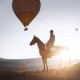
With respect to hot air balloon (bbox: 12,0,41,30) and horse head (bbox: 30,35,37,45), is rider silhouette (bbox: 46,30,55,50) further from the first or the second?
hot air balloon (bbox: 12,0,41,30)

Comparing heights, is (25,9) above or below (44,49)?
above

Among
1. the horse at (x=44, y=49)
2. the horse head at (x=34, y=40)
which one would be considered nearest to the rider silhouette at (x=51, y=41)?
the horse at (x=44, y=49)

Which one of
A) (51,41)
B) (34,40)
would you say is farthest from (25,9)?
(34,40)

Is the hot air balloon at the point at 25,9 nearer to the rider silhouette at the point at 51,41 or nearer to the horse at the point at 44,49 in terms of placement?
the rider silhouette at the point at 51,41

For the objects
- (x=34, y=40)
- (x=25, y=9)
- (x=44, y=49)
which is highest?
(x=25, y=9)

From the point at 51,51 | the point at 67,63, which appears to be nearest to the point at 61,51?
the point at 51,51

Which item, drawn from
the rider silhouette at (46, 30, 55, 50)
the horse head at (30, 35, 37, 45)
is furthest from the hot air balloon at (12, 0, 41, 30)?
the horse head at (30, 35, 37, 45)

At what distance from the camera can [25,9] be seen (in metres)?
23.6

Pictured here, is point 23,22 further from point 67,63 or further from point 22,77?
point 67,63

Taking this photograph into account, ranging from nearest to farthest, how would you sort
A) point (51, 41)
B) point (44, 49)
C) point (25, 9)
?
point (25, 9) → point (51, 41) → point (44, 49)

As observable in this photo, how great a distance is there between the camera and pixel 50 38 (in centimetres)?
2620

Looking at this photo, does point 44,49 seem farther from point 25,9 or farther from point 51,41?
point 25,9

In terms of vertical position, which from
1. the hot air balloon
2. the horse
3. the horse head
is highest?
the hot air balloon

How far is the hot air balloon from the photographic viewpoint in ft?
76.7
